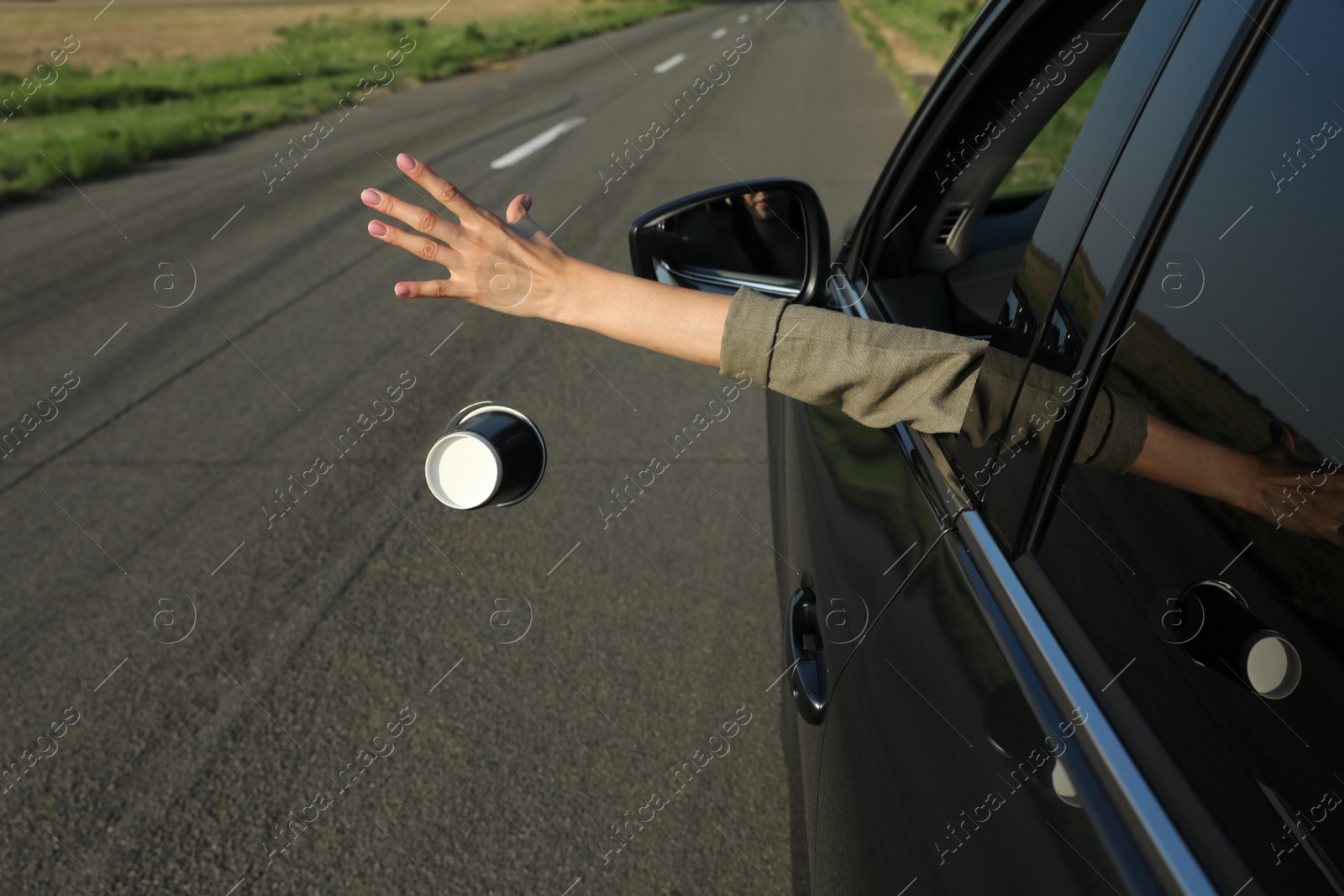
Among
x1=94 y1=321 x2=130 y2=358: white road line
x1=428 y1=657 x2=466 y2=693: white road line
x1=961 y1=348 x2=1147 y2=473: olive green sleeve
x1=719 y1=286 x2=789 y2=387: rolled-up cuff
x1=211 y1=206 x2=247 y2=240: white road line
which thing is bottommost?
x1=428 y1=657 x2=466 y2=693: white road line

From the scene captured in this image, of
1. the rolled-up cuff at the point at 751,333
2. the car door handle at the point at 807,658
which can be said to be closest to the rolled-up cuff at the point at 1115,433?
the rolled-up cuff at the point at 751,333

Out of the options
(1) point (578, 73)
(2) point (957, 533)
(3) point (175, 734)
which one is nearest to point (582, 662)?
(3) point (175, 734)

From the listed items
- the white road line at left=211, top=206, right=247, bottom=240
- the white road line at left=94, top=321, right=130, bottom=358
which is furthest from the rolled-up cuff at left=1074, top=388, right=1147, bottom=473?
the white road line at left=211, top=206, right=247, bottom=240

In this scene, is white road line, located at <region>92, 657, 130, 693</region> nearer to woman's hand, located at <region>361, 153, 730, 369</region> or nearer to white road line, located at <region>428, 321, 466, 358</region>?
woman's hand, located at <region>361, 153, 730, 369</region>

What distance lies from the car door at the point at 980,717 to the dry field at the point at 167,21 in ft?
66.9

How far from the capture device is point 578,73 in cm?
1814

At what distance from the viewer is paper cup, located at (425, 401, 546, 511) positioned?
A: 4.50 ft

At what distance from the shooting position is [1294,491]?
0.80 metres

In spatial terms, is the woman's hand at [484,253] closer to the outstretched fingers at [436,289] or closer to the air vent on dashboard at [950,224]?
the outstretched fingers at [436,289]

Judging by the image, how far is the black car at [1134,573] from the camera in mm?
805

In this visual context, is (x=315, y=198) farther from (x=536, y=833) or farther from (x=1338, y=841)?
(x=1338, y=841)

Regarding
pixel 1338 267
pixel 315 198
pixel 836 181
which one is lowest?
pixel 836 181

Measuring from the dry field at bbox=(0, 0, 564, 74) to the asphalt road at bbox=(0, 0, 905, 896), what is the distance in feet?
52.0

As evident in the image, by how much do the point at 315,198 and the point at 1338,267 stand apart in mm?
9011
